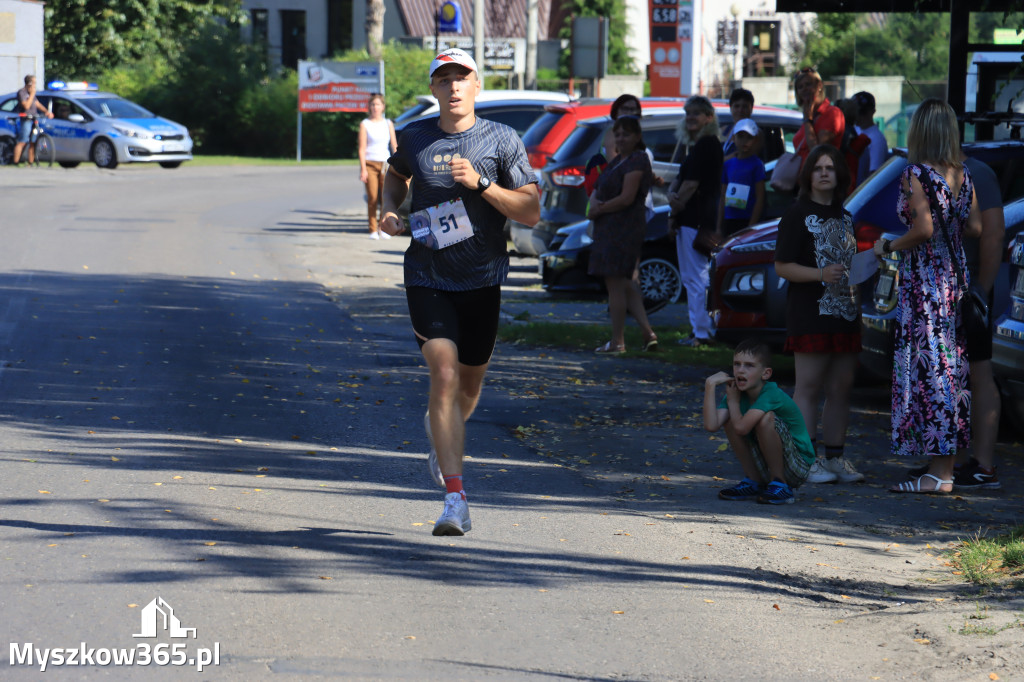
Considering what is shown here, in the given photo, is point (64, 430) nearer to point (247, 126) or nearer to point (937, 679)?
point (937, 679)

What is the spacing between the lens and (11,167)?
105ft

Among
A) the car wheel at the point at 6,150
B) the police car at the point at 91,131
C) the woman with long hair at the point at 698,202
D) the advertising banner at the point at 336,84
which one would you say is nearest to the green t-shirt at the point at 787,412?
the woman with long hair at the point at 698,202

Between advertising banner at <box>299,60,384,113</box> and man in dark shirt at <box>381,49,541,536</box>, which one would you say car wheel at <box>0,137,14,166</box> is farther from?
man in dark shirt at <box>381,49,541,536</box>

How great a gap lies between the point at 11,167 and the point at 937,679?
101ft

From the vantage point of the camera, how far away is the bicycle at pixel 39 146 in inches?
1273

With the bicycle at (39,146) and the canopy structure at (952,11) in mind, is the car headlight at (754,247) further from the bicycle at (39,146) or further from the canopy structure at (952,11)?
the bicycle at (39,146)

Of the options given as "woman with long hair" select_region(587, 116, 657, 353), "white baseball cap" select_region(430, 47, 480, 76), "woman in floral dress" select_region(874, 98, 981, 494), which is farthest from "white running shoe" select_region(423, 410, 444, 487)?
"woman with long hair" select_region(587, 116, 657, 353)

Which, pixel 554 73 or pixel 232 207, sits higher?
pixel 554 73

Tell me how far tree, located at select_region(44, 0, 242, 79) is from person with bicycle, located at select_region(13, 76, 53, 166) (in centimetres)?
1385

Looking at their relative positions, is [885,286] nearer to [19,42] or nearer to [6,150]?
[6,150]

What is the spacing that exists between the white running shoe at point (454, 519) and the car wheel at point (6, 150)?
29836mm

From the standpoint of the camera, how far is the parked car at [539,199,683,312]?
42.8 feet

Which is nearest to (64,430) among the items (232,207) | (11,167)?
(232,207)

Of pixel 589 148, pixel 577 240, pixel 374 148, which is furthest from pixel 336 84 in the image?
pixel 577 240
